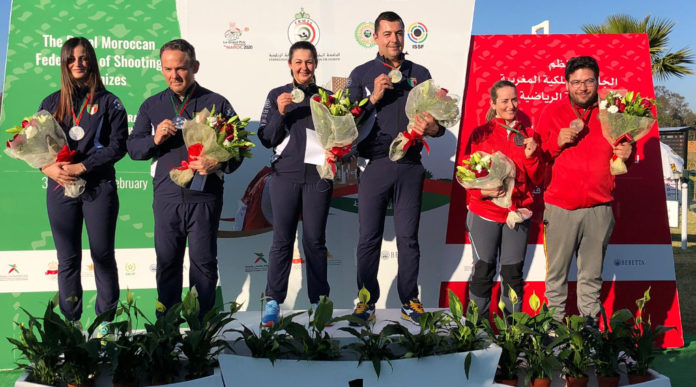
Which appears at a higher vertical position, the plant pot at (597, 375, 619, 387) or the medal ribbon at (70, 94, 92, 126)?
the medal ribbon at (70, 94, 92, 126)

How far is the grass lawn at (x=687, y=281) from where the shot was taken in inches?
212

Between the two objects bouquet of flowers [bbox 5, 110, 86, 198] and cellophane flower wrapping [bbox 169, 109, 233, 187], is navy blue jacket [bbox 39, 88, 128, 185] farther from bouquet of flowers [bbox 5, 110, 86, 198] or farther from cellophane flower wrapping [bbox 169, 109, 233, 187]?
cellophane flower wrapping [bbox 169, 109, 233, 187]

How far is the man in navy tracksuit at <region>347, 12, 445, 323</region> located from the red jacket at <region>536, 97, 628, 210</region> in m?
0.74

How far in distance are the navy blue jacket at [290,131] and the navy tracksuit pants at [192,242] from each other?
50 centimetres

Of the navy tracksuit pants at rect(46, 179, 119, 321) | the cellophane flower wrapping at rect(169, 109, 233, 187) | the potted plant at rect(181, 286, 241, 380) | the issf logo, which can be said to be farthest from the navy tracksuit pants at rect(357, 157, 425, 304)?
the navy tracksuit pants at rect(46, 179, 119, 321)

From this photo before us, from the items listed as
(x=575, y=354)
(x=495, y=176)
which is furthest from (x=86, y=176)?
(x=575, y=354)

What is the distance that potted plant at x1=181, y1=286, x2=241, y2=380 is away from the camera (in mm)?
2924

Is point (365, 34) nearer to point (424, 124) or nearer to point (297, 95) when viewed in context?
point (297, 95)

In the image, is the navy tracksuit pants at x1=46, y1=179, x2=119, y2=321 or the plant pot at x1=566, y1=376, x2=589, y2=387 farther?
the navy tracksuit pants at x1=46, y1=179, x2=119, y2=321

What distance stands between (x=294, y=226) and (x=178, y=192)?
76 cm

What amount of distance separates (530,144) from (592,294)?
1054mm

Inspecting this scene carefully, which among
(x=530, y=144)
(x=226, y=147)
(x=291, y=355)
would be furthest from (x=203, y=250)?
(x=530, y=144)

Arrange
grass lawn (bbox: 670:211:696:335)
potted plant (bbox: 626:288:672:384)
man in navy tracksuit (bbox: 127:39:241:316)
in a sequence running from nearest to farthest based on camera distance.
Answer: potted plant (bbox: 626:288:672:384), man in navy tracksuit (bbox: 127:39:241:316), grass lawn (bbox: 670:211:696:335)

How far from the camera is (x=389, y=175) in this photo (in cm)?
370
